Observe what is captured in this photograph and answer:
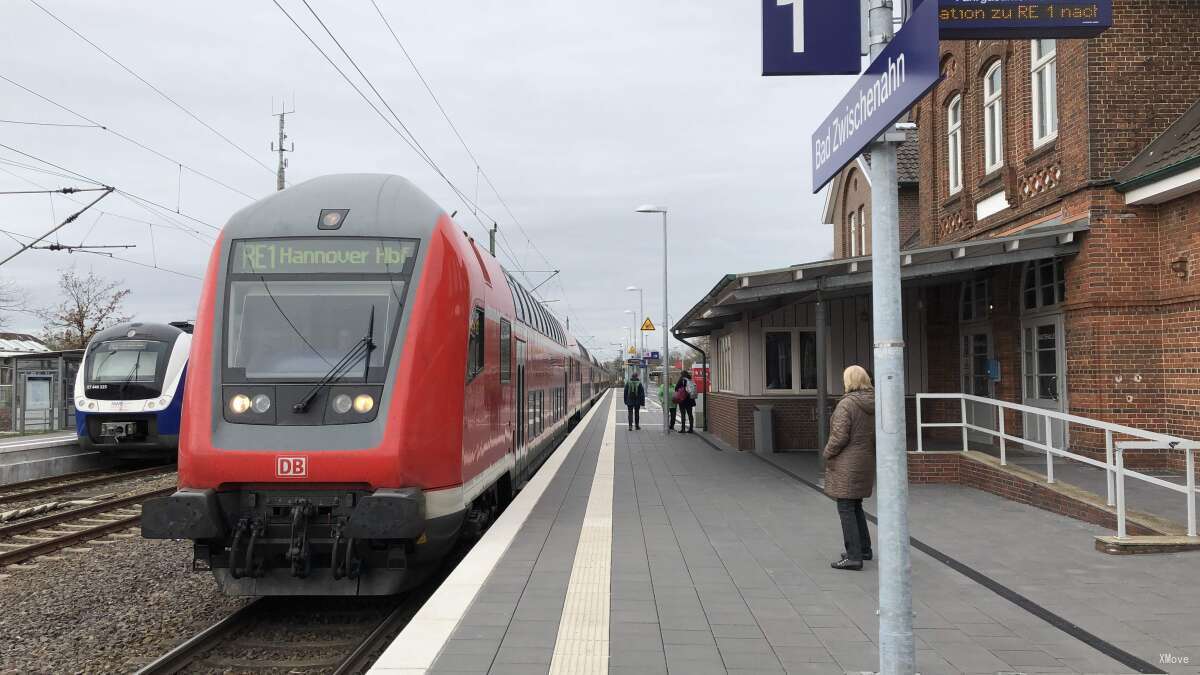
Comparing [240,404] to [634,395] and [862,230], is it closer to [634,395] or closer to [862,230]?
[634,395]

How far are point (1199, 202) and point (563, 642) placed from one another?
387 inches

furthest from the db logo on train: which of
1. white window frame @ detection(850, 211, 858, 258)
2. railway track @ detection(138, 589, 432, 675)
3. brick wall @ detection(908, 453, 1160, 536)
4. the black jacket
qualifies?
white window frame @ detection(850, 211, 858, 258)

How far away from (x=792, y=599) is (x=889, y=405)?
264 cm

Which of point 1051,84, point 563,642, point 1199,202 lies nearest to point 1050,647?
point 563,642

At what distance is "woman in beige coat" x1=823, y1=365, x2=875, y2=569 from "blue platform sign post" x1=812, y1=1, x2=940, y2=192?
319 cm

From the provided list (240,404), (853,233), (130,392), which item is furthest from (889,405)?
(853,233)

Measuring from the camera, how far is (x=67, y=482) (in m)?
14.4

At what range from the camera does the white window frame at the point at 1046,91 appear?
12.2 m

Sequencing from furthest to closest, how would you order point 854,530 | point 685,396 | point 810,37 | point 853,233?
point 853,233, point 685,396, point 854,530, point 810,37

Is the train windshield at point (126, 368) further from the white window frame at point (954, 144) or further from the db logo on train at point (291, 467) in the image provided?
the white window frame at point (954, 144)

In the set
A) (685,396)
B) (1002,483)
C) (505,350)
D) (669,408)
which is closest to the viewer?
(505,350)

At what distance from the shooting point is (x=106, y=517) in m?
10.7

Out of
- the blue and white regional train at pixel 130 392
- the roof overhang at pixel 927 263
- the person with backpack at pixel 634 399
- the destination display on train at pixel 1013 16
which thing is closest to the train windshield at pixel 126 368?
the blue and white regional train at pixel 130 392

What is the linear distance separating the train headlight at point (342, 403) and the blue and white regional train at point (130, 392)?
10971 millimetres
